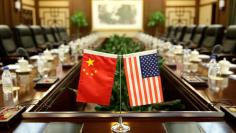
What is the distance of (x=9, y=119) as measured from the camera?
1066mm

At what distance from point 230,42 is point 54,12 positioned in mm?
7018

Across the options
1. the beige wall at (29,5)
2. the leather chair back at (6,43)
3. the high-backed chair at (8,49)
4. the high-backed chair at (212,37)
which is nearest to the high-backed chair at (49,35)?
the high-backed chair at (8,49)

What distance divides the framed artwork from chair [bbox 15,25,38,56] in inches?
197

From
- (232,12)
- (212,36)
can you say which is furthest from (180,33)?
(212,36)

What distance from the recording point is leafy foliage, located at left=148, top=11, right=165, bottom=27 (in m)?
9.22

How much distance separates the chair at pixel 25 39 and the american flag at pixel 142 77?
357 cm

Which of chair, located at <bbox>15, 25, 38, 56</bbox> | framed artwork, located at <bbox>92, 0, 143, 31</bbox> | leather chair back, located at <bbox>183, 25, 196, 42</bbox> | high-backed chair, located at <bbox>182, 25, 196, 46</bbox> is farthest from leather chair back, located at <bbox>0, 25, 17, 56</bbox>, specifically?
framed artwork, located at <bbox>92, 0, 143, 31</bbox>

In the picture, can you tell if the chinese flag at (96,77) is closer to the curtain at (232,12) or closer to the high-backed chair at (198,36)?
the high-backed chair at (198,36)

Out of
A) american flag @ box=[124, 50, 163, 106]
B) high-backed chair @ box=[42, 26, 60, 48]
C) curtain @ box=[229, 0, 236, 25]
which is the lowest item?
american flag @ box=[124, 50, 163, 106]

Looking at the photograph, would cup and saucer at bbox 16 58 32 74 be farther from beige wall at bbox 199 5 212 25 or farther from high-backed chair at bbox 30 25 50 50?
beige wall at bbox 199 5 212 25

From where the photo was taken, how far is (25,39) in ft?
15.9

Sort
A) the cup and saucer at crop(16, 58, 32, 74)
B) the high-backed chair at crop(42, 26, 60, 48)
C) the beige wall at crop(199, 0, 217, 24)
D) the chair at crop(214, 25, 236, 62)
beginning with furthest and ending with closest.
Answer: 1. the beige wall at crop(199, 0, 217, 24)
2. the high-backed chair at crop(42, 26, 60, 48)
3. the chair at crop(214, 25, 236, 62)
4. the cup and saucer at crop(16, 58, 32, 74)

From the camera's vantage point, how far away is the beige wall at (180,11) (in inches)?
379

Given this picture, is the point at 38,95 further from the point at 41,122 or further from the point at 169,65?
the point at 169,65
